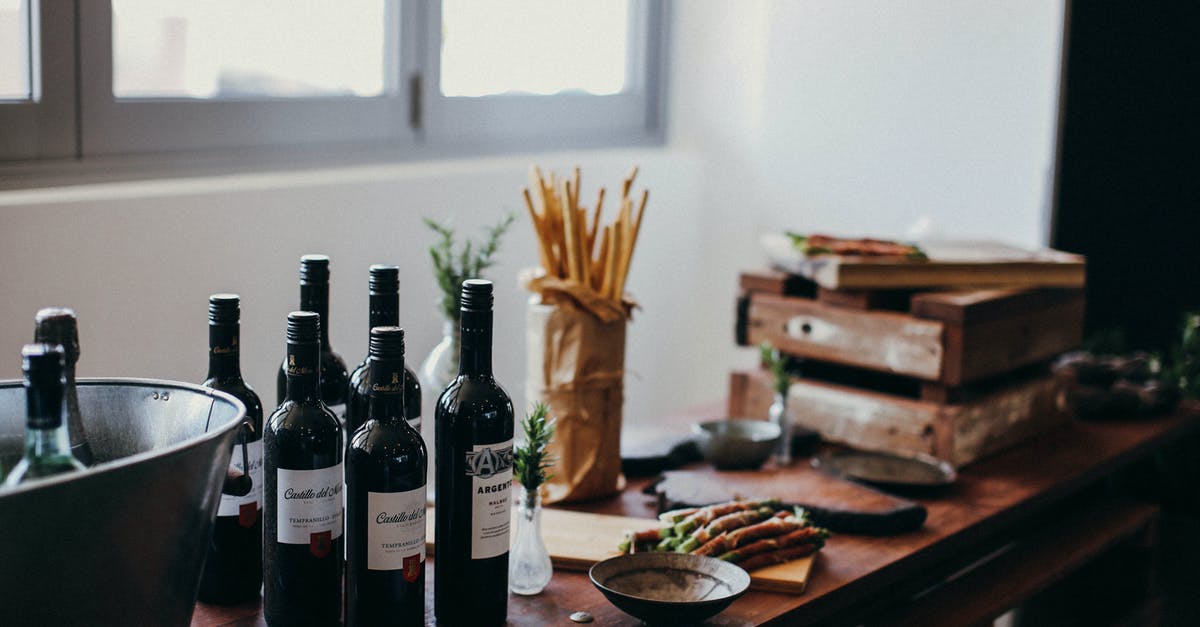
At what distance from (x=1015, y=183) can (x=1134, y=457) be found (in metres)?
0.69

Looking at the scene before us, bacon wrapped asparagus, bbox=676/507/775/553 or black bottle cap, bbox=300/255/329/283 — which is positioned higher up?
black bottle cap, bbox=300/255/329/283

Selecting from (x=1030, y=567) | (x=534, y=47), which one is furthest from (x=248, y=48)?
(x=1030, y=567)

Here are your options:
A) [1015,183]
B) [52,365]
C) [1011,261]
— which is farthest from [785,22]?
[52,365]

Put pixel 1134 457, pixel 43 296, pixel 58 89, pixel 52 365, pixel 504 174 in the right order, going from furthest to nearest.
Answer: pixel 504 174 < pixel 1134 457 < pixel 58 89 < pixel 43 296 < pixel 52 365

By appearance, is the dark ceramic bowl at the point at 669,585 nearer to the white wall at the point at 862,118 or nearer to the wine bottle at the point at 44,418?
the wine bottle at the point at 44,418

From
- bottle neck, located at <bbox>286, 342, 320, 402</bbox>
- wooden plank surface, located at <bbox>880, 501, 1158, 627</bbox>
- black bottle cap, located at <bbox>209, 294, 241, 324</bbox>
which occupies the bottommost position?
wooden plank surface, located at <bbox>880, 501, 1158, 627</bbox>

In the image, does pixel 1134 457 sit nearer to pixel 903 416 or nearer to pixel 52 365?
pixel 903 416

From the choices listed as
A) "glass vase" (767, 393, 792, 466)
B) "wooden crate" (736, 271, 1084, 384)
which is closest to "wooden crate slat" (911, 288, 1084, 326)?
"wooden crate" (736, 271, 1084, 384)

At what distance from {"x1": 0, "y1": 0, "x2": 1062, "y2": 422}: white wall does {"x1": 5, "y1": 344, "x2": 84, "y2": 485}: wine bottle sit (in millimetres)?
851

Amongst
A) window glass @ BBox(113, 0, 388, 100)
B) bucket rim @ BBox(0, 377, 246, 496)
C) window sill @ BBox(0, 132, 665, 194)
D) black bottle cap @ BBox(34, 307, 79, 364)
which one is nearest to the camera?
bucket rim @ BBox(0, 377, 246, 496)

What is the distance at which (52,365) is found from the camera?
900 mm

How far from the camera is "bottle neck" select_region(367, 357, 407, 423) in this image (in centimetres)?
109

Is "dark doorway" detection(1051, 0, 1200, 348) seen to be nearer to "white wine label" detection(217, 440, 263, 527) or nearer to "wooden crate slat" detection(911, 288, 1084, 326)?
"wooden crate slat" detection(911, 288, 1084, 326)

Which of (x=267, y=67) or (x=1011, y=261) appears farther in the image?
(x=267, y=67)
